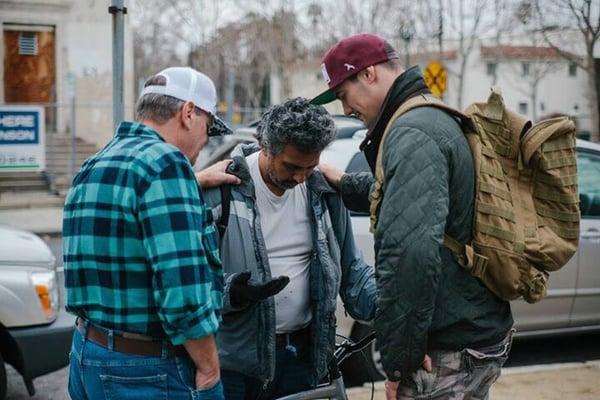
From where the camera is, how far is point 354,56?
2576 mm

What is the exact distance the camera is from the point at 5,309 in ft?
14.8

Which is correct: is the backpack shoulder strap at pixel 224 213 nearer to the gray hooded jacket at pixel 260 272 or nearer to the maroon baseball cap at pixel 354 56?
the gray hooded jacket at pixel 260 272

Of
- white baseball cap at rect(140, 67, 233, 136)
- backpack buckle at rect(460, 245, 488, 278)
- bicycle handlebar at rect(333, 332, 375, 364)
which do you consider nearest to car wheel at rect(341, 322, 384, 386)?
bicycle handlebar at rect(333, 332, 375, 364)

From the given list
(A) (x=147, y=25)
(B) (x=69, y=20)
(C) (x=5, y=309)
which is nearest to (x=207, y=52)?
(A) (x=147, y=25)

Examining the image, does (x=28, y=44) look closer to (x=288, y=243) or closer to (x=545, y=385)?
(x=545, y=385)

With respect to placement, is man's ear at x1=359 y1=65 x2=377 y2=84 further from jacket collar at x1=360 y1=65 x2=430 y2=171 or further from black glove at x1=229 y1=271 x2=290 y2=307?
black glove at x1=229 y1=271 x2=290 y2=307

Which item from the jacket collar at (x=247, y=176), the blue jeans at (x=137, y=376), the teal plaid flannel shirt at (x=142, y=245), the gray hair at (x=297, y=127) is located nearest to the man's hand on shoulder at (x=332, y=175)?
the jacket collar at (x=247, y=176)

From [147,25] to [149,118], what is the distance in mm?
40606

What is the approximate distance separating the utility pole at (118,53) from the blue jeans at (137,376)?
136 cm

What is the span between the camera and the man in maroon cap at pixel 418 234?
233 cm

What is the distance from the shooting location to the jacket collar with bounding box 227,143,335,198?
9.34 feet

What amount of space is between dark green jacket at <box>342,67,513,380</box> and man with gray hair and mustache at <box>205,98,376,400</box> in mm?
417

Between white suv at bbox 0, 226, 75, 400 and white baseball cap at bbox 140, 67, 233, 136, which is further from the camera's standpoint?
white suv at bbox 0, 226, 75, 400

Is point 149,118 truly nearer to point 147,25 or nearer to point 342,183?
point 342,183
